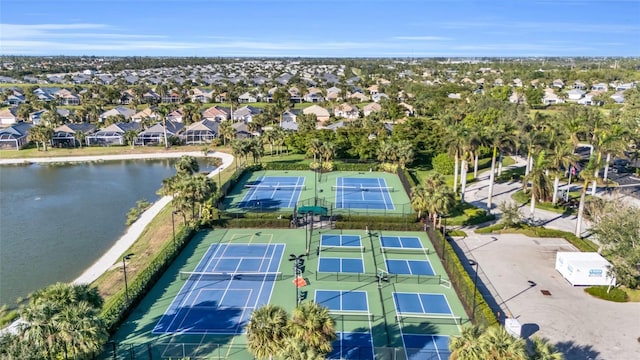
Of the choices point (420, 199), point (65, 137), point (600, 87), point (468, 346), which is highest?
point (600, 87)

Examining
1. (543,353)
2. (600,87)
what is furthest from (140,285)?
(600,87)

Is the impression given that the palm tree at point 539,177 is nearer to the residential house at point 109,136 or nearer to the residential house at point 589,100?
the residential house at point 109,136

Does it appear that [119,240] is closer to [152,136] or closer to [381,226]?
[381,226]

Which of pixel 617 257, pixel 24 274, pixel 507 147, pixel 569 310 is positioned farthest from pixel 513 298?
pixel 24 274

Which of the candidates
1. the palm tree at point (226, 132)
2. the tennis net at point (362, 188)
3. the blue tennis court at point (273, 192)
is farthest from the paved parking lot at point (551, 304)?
the palm tree at point (226, 132)

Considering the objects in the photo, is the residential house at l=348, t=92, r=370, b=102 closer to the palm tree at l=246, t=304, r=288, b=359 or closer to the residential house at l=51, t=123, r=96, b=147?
the residential house at l=51, t=123, r=96, b=147

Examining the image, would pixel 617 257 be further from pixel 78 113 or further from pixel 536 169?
pixel 78 113
